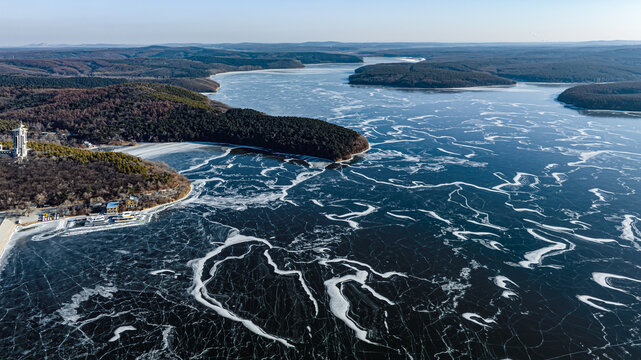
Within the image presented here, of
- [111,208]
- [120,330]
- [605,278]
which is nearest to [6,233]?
[111,208]

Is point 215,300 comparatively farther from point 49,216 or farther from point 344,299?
point 49,216

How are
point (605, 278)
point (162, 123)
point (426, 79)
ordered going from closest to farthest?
point (605, 278) → point (162, 123) → point (426, 79)

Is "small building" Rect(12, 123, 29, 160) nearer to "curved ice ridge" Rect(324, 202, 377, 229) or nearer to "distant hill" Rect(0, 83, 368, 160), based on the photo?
"distant hill" Rect(0, 83, 368, 160)

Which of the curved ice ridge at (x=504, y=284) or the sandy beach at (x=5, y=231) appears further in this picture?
the sandy beach at (x=5, y=231)

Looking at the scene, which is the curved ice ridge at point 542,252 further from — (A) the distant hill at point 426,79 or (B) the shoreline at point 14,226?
(A) the distant hill at point 426,79

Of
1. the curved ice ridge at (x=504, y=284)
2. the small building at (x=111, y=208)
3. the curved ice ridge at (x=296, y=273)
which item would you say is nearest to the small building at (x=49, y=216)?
the small building at (x=111, y=208)

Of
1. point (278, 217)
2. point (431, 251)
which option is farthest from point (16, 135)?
point (431, 251)

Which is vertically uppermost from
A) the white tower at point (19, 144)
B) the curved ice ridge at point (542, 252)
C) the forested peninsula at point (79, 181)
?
the white tower at point (19, 144)
